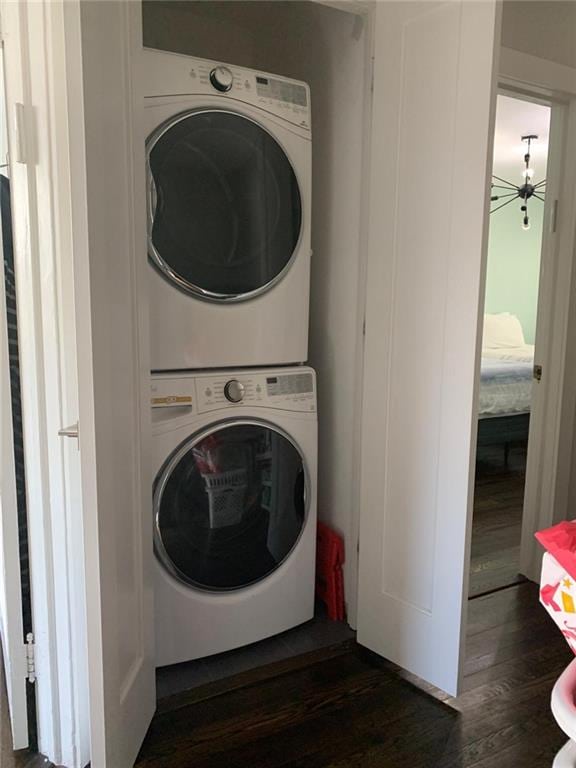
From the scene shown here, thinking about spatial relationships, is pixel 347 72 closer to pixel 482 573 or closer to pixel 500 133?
pixel 482 573

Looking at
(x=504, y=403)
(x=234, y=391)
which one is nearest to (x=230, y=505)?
(x=234, y=391)

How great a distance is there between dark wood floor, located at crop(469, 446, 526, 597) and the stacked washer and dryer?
3.33 ft

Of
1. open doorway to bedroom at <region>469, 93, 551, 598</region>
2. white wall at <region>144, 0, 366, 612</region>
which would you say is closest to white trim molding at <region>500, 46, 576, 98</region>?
open doorway to bedroom at <region>469, 93, 551, 598</region>

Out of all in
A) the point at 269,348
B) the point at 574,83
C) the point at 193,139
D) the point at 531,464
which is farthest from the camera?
the point at 531,464

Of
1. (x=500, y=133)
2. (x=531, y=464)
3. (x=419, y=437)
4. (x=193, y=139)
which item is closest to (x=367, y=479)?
(x=419, y=437)

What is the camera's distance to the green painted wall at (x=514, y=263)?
5.88 metres

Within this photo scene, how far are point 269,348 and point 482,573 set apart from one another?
1457 mm

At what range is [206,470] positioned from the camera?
6.06ft

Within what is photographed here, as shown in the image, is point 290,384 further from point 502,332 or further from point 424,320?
point 502,332

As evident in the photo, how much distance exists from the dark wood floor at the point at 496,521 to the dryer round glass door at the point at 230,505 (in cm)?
97

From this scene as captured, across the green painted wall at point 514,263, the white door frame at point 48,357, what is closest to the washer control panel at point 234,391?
the white door frame at point 48,357

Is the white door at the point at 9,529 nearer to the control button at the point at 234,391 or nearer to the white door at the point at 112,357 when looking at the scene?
the white door at the point at 112,357

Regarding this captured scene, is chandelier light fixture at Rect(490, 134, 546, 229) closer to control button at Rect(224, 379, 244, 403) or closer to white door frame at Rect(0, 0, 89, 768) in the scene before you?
control button at Rect(224, 379, 244, 403)

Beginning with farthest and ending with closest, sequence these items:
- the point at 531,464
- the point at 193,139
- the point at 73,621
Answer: the point at 531,464
the point at 193,139
the point at 73,621
